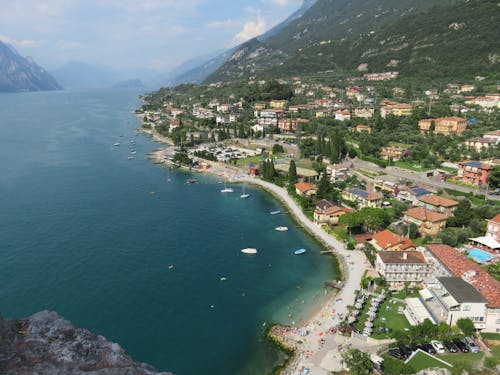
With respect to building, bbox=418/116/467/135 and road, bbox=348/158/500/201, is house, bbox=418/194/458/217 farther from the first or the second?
building, bbox=418/116/467/135

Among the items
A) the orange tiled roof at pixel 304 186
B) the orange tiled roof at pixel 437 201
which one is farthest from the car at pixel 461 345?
the orange tiled roof at pixel 304 186

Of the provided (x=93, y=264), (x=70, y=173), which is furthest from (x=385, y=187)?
(x=70, y=173)

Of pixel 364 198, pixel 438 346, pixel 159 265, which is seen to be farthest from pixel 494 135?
pixel 159 265

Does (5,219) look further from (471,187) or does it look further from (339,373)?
(471,187)

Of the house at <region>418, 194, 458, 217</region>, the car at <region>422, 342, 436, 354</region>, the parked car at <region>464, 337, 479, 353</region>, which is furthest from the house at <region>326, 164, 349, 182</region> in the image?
the car at <region>422, 342, 436, 354</region>

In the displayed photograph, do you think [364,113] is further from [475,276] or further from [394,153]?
[475,276]

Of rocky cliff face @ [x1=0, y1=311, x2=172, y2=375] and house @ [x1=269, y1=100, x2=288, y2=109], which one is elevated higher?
rocky cliff face @ [x1=0, y1=311, x2=172, y2=375]
